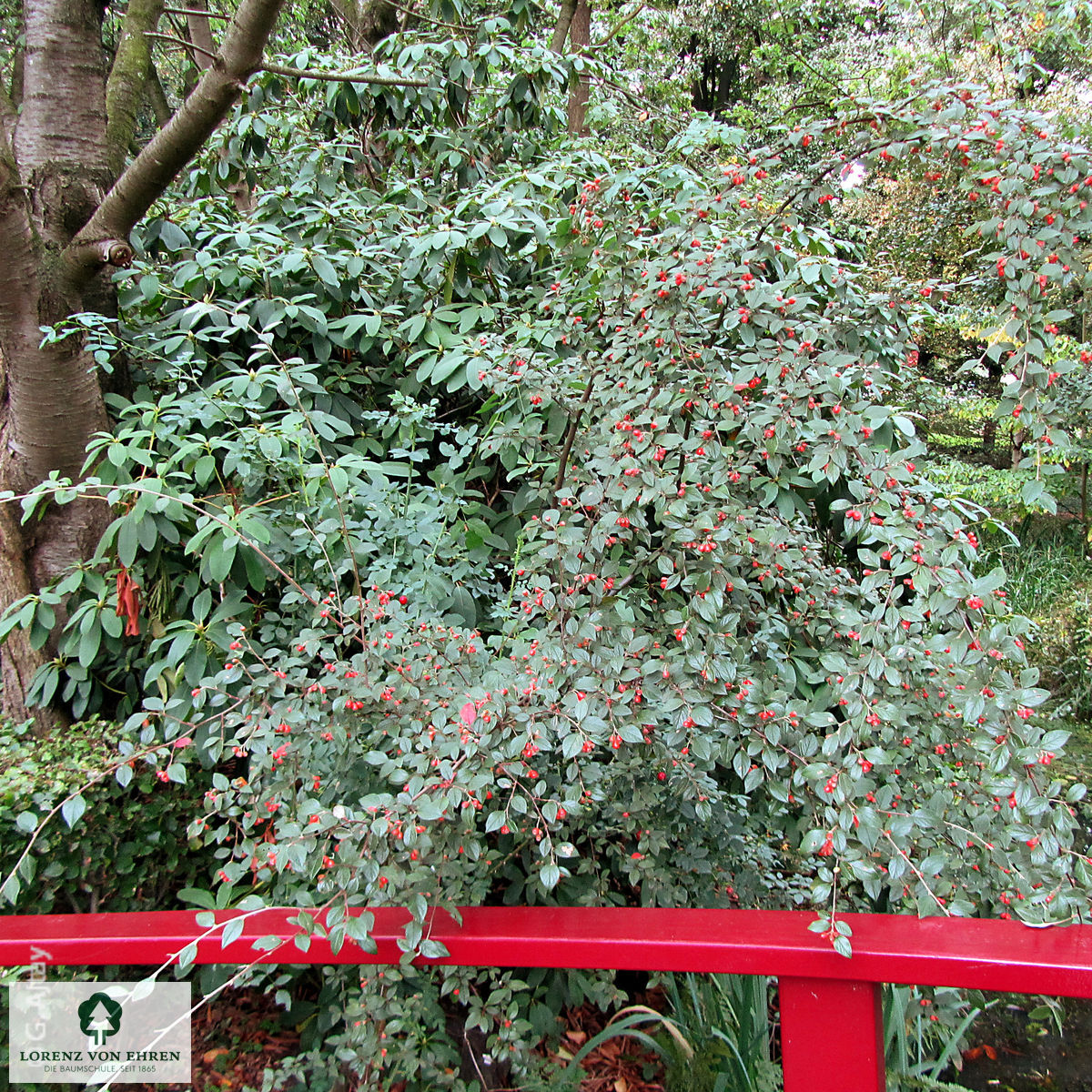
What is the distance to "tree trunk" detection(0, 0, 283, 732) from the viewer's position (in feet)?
7.04

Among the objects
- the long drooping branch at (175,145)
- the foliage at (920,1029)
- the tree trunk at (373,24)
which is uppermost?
the tree trunk at (373,24)

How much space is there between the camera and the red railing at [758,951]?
943 mm

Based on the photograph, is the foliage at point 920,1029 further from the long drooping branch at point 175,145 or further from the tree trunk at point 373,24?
the tree trunk at point 373,24

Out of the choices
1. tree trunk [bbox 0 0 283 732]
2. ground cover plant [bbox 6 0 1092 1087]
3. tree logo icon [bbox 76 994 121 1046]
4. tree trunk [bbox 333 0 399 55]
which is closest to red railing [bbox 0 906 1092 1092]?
ground cover plant [bbox 6 0 1092 1087]

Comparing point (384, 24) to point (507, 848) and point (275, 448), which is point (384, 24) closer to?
point (275, 448)

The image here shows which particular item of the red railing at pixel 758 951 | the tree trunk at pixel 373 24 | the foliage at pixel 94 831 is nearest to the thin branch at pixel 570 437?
the red railing at pixel 758 951

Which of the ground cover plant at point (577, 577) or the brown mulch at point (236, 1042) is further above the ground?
the ground cover plant at point (577, 577)

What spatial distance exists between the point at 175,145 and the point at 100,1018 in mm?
2132

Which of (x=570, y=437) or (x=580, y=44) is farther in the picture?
(x=580, y=44)

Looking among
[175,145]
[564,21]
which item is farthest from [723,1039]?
[564,21]

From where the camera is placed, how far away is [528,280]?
2.99m

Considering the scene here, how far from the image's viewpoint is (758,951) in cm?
99

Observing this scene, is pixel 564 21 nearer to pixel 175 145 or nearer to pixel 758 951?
pixel 175 145

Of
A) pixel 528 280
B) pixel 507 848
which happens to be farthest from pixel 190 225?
pixel 507 848
